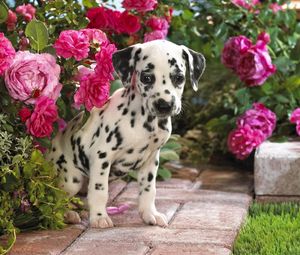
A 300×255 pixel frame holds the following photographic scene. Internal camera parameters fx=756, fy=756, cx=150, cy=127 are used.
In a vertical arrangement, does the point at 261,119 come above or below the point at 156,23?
below

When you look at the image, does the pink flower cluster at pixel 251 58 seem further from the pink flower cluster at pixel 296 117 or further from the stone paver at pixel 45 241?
the stone paver at pixel 45 241

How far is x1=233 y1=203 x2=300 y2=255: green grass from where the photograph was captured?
321 cm

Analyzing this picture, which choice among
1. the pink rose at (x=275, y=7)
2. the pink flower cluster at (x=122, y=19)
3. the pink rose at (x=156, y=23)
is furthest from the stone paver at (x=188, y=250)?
the pink rose at (x=275, y=7)

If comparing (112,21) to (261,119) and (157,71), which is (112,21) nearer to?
(157,71)

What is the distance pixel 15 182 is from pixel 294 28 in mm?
2697

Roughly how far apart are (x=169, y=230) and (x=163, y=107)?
0.59m

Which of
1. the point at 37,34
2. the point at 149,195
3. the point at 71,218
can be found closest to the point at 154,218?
the point at 149,195

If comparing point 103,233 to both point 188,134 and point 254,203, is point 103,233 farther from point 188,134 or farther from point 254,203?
point 188,134

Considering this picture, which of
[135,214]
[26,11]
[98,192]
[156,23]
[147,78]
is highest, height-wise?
[26,11]

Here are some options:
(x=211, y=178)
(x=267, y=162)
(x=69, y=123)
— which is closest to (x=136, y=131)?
(x=69, y=123)

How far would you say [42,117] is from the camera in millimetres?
3328

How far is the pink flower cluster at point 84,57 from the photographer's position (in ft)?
10.9

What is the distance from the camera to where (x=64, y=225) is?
3.54 metres

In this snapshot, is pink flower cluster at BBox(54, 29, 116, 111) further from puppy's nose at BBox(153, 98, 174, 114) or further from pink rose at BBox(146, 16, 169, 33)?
pink rose at BBox(146, 16, 169, 33)
